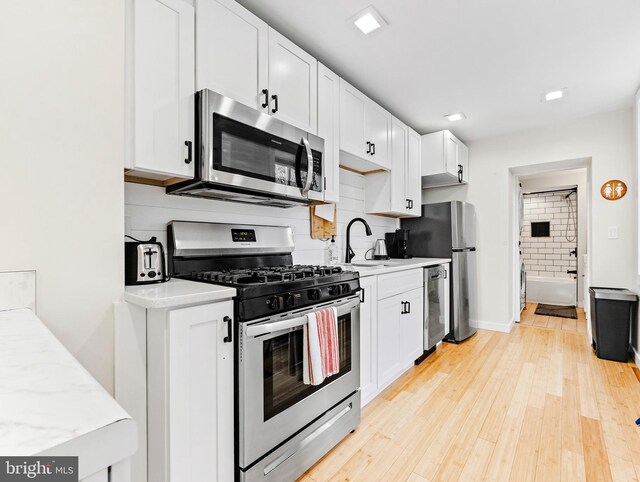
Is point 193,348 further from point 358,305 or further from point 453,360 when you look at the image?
point 453,360

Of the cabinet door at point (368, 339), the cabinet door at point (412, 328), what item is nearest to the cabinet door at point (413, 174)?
the cabinet door at point (412, 328)

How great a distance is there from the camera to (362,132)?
2.71m

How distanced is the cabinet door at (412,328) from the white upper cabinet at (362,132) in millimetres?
1184

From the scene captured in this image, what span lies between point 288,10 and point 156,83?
0.96 metres

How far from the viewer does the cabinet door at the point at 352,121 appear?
2.48 meters

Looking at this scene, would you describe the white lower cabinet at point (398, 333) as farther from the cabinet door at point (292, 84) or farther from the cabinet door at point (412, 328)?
the cabinet door at point (292, 84)

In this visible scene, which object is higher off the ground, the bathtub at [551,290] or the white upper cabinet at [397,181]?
the white upper cabinet at [397,181]

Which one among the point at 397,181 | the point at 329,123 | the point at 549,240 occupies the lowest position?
the point at 549,240

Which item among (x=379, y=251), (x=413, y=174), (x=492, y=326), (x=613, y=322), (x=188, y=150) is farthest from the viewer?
(x=492, y=326)

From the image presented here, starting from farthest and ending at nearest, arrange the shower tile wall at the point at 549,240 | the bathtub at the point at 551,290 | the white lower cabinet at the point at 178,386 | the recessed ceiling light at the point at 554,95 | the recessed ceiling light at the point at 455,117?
the shower tile wall at the point at 549,240 < the bathtub at the point at 551,290 < the recessed ceiling light at the point at 455,117 < the recessed ceiling light at the point at 554,95 < the white lower cabinet at the point at 178,386

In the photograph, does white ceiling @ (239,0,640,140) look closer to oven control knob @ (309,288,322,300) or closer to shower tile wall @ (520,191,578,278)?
oven control knob @ (309,288,322,300)

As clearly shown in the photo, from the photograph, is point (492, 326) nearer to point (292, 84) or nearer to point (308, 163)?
point (308, 163)

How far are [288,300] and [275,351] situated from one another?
0.74ft

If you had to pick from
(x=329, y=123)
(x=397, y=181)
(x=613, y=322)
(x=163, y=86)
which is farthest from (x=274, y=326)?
(x=613, y=322)
